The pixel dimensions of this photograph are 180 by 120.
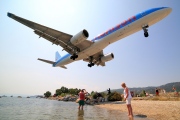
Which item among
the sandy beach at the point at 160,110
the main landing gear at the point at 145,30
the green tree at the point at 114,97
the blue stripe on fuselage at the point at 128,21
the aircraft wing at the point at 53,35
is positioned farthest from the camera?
the green tree at the point at 114,97

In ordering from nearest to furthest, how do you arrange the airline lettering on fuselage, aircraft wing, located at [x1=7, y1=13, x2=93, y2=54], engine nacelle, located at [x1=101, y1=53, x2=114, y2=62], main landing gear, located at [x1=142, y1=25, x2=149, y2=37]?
main landing gear, located at [x1=142, y1=25, x2=149, y2=37] < the airline lettering on fuselage < aircraft wing, located at [x1=7, y1=13, x2=93, y2=54] < engine nacelle, located at [x1=101, y1=53, x2=114, y2=62]

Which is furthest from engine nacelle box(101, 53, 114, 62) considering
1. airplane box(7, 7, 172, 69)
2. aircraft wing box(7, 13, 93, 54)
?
aircraft wing box(7, 13, 93, 54)

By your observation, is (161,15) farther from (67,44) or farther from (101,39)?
(67,44)

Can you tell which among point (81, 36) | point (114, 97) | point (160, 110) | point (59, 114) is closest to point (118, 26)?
point (81, 36)

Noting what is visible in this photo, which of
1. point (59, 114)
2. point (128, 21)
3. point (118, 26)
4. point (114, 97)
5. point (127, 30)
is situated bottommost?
point (59, 114)

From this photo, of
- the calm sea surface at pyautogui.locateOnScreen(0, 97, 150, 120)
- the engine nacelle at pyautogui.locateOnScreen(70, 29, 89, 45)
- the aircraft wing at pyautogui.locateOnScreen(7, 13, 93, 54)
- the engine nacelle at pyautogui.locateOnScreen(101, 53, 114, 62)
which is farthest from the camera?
the engine nacelle at pyautogui.locateOnScreen(101, 53, 114, 62)

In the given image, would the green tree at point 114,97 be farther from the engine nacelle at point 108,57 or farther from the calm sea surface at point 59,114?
the calm sea surface at point 59,114

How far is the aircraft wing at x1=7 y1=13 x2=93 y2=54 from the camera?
22047 millimetres

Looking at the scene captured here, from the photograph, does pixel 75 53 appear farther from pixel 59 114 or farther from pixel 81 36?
pixel 59 114

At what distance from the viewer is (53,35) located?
24.8 meters

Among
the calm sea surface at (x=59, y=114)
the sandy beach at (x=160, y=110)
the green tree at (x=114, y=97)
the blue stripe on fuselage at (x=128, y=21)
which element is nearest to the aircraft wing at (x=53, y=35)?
the blue stripe on fuselage at (x=128, y=21)

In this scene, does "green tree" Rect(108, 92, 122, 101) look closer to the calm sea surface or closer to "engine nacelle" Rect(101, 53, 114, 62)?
"engine nacelle" Rect(101, 53, 114, 62)

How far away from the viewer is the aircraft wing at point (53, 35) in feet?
72.3

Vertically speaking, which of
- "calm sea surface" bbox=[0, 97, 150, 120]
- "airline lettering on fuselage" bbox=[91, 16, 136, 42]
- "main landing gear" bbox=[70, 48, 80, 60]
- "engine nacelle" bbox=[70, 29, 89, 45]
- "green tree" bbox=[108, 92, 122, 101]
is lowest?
"calm sea surface" bbox=[0, 97, 150, 120]
